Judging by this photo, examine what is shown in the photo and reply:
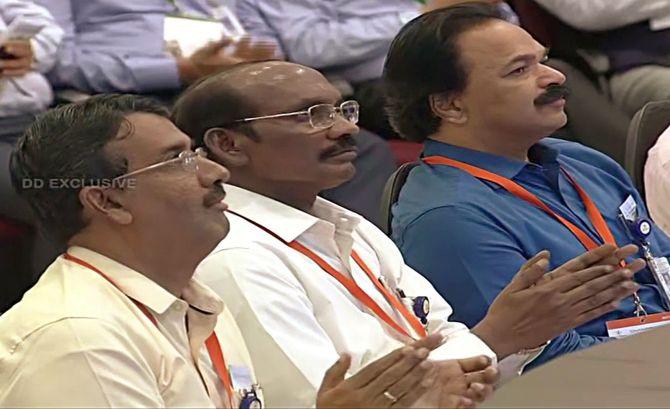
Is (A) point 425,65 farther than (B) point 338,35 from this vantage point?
No

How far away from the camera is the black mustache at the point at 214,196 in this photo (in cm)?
202

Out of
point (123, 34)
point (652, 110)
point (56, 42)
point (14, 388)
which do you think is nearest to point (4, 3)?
point (56, 42)

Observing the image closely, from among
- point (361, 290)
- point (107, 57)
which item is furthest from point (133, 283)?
point (107, 57)

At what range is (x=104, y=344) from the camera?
175 centimetres

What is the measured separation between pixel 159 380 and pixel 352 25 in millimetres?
2528

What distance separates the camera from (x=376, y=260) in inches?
98.1

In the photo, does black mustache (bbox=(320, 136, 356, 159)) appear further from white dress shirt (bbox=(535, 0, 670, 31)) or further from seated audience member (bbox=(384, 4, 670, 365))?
white dress shirt (bbox=(535, 0, 670, 31))

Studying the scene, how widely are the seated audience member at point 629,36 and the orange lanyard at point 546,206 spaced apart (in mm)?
1512

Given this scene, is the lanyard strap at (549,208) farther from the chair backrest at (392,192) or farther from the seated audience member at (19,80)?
the seated audience member at (19,80)

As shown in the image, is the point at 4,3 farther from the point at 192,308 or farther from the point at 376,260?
the point at 192,308

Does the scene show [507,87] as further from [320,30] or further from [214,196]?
[320,30]

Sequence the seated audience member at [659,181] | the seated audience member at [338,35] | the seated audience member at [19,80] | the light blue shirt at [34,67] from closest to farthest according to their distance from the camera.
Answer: the seated audience member at [659,181], the seated audience member at [19,80], the light blue shirt at [34,67], the seated audience member at [338,35]

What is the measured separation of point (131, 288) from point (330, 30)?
2347 millimetres

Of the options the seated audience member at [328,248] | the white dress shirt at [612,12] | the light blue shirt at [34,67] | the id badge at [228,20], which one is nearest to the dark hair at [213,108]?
the seated audience member at [328,248]
